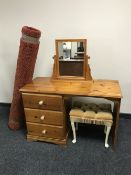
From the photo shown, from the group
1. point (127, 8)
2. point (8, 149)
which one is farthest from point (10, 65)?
point (127, 8)

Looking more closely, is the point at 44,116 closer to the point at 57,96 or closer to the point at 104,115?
the point at 57,96

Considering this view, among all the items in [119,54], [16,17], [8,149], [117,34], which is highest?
[16,17]

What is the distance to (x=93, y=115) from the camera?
1819 mm

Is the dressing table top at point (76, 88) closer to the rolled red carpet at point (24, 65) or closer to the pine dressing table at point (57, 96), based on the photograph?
the pine dressing table at point (57, 96)

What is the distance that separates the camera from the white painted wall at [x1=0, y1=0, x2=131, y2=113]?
2.05 meters

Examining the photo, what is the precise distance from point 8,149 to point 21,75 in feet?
2.56

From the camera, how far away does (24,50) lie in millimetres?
1898

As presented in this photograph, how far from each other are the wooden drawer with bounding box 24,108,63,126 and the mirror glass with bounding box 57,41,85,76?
1.62 ft

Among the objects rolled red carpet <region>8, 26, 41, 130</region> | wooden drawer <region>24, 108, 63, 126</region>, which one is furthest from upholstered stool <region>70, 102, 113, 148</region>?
rolled red carpet <region>8, 26, 41, 130</region>

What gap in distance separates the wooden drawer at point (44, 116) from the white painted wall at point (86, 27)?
68 centimetres

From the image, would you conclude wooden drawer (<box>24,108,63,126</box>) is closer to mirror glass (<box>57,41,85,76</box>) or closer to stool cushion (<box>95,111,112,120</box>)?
stool cushion (<box>95,111,112,120</box>)

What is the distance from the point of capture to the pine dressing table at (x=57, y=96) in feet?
5.77

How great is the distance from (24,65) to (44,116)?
0.57 metres

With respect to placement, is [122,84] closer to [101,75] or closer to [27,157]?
[101,75]
